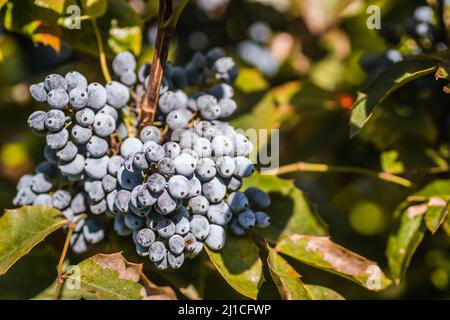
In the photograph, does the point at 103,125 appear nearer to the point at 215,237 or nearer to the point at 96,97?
the point at 96,97

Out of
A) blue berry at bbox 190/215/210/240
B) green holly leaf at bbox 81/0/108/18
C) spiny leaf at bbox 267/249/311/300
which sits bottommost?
spiny leaf at bbox 267/249/311/300

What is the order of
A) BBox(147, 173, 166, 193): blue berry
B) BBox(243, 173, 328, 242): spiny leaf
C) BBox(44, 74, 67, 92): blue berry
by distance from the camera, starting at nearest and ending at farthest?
BBox(147, 173, 166, 193): blue berry < BBox(44, 74, 67, 92): blue berry < BBox(243, 173, 328, 242): spiny leaf

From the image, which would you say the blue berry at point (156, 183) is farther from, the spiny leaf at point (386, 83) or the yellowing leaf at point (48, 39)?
the yellowing leaf at point (48, 39)

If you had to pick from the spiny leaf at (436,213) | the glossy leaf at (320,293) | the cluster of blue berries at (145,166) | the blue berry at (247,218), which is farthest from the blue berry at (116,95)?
the spiny leaf at (436,213)

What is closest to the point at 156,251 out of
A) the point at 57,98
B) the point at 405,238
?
the point at 57,98

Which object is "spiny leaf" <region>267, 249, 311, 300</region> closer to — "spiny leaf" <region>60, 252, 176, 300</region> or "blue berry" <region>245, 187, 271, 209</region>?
"blue berry" <region>245, 187, 271, 209</region>

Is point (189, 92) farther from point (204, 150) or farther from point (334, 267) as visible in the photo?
point (334, 267)

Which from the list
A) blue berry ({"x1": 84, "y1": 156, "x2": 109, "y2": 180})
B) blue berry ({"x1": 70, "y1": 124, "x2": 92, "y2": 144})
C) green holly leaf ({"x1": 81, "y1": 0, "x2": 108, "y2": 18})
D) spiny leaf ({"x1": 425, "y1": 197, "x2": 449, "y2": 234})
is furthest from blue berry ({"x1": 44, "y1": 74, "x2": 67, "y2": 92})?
spiny leaf ({"x1": 425, "y1": 197, "x2": 449, "y2": 234})
